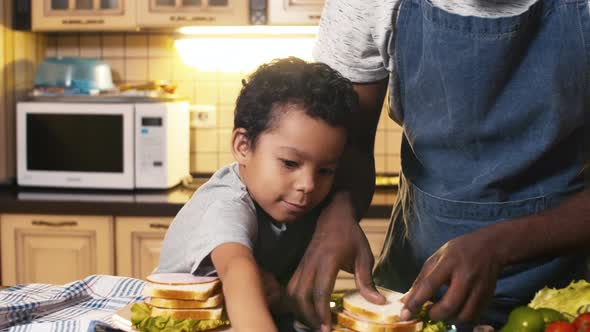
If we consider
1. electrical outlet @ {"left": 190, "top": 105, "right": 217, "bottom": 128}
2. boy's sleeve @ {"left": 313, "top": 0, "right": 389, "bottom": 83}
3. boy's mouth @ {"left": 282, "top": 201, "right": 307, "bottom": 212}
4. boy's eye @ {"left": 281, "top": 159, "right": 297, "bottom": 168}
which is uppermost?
boy's sleeve @ {"left": 313, "top": 0, "right": 389, "bottom": 83}

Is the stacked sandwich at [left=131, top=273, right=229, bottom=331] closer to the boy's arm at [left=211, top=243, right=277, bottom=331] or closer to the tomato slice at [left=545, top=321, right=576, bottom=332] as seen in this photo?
the boy's arm at [left=211, top=243, right=277, bottom=331]

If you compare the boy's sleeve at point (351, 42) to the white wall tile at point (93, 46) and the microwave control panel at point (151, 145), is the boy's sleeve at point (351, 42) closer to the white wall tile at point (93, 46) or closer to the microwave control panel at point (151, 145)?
the microwave control panel at point (151, 145)

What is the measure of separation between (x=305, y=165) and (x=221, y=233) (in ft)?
0.55

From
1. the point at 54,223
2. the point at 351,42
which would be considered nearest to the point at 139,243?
the point at 54,223

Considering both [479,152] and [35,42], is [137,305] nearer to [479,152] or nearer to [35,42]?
[479,152]

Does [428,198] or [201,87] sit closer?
[428,198]

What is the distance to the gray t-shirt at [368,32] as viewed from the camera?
3.14 ft

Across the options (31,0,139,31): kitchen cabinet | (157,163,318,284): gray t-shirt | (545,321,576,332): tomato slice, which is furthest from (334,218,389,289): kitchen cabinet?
(545,321,576,332): tomato slice

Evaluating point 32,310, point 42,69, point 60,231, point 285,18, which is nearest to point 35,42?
point 42,69

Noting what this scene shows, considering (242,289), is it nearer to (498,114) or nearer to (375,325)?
(375,325)

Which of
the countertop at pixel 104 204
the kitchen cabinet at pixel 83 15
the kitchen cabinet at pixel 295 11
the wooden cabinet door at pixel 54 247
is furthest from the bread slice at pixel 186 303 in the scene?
the kitchen cabinet at pixel 83 15

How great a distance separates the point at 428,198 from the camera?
106 cm

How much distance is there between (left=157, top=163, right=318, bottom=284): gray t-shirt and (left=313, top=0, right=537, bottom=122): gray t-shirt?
0.80 ft

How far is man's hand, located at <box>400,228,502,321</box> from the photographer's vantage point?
81cm
